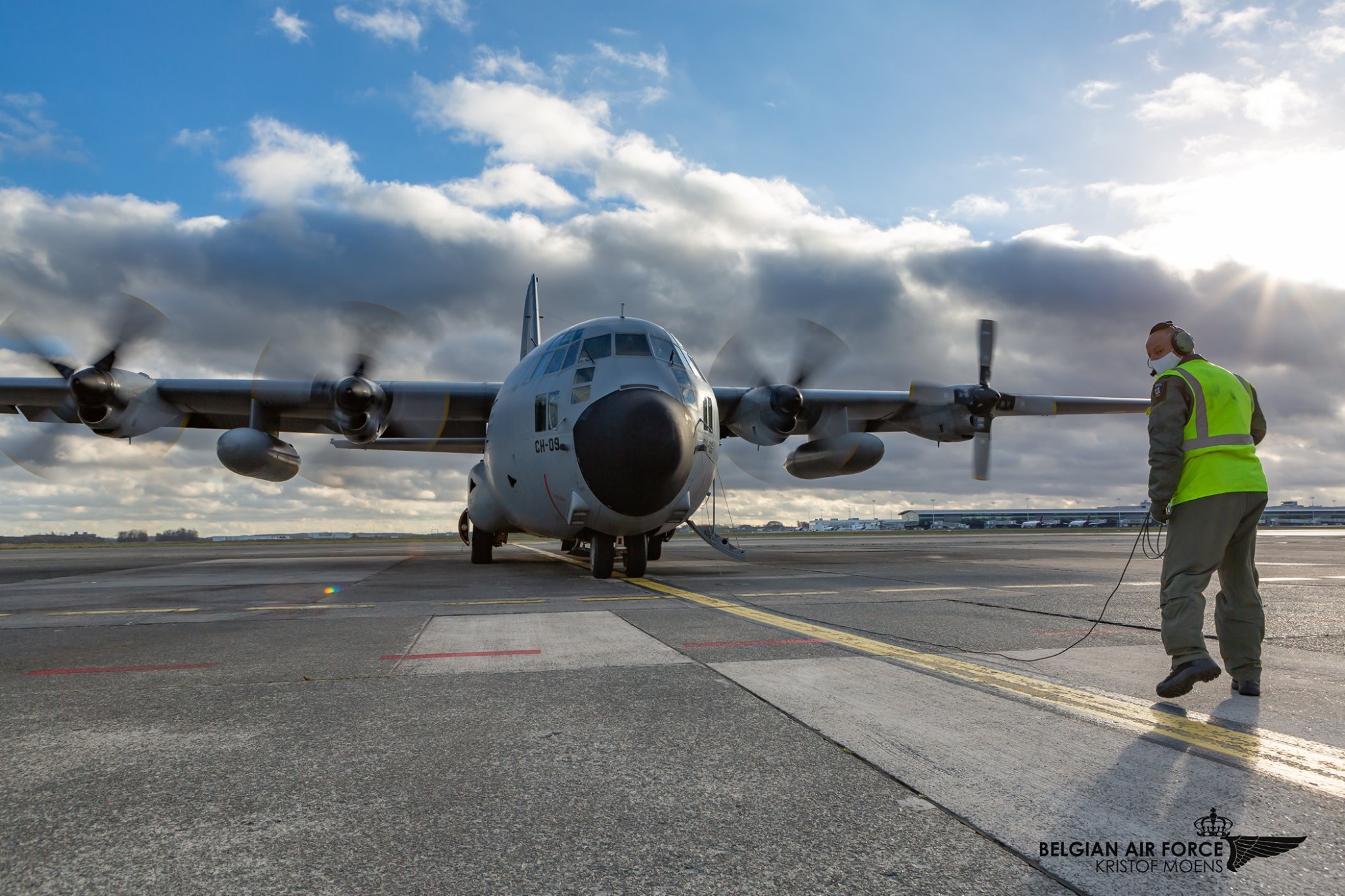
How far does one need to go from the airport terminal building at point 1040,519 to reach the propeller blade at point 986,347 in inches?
3990

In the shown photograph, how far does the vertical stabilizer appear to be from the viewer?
81.7 feet

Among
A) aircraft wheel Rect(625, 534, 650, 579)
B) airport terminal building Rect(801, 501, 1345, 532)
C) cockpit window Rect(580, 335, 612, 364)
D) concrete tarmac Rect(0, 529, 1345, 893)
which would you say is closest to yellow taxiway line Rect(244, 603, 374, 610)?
concrete tarmac Rect(0, 529, 1345, 893)

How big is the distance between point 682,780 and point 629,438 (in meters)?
8.09

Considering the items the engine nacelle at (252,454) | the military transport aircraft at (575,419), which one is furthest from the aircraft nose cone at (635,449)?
the engine nacelle at (252,454)

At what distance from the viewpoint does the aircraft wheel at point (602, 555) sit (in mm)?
12578

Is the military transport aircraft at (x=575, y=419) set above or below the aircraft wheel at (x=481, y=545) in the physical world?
above

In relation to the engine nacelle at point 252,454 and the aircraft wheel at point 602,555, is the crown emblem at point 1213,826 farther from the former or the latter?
the engine nacelle at point 252,454

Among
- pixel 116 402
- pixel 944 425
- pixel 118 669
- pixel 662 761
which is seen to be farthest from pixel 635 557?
pixel 116 402

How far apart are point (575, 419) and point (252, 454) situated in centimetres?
1054

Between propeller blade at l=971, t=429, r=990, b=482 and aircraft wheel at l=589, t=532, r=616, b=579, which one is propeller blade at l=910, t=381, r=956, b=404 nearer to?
propeller blade at l=971, t=429, r=990, b=482

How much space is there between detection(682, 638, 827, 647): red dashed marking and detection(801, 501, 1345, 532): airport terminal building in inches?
4628

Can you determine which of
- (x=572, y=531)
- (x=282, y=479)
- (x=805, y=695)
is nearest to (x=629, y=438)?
(x=572, y=531)

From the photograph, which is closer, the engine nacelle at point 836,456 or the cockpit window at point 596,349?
the cockpit window at point 596,349

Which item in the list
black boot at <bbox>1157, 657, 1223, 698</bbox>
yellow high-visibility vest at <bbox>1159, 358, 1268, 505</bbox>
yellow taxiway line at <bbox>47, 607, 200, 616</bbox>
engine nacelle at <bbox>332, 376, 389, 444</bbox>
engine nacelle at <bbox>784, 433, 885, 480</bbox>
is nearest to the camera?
black boot at <bbox>1157, 657, 1223, 698</bbox>
